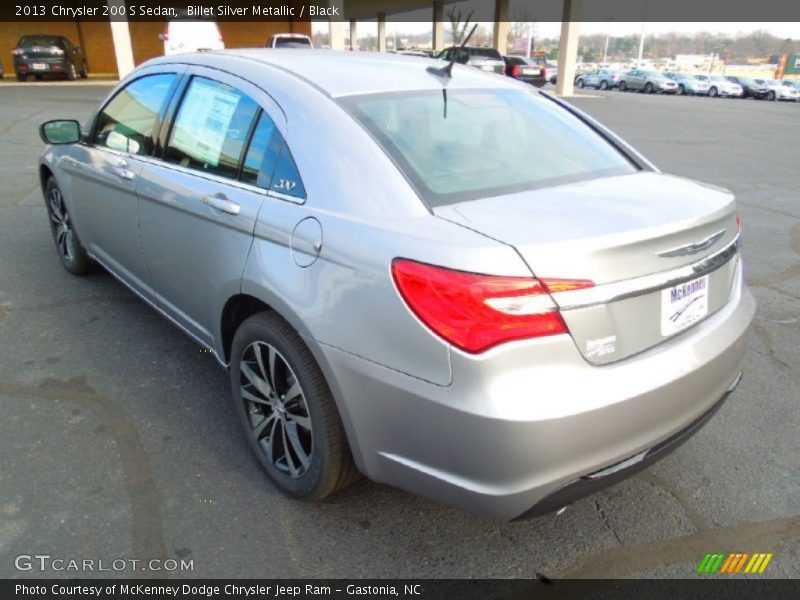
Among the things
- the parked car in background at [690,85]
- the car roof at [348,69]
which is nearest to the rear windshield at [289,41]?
the car roof at [348,69]

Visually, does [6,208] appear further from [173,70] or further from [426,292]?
[426,292]

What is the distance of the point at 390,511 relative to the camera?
7.90ft

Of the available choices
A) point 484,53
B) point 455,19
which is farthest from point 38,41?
point 455,19

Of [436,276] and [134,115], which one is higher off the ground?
[134,115]

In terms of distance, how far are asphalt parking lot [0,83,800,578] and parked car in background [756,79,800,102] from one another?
39307 millimetres

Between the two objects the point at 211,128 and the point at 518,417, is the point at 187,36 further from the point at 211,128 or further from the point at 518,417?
the point at 518,417

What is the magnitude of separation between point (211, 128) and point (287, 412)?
135 cm

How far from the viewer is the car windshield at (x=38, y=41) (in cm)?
2327

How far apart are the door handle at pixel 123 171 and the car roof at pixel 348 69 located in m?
0.63

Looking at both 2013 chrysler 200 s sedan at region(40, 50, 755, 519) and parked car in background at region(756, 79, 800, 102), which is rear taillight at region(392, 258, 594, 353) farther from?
parked car in background at region(756, 79, 800, 102)

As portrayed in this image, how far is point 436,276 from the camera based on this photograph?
1.75 m

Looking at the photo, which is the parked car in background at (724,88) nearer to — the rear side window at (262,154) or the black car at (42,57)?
the black car at (42,57)

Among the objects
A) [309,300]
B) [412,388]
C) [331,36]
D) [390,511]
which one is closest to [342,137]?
[309,300]

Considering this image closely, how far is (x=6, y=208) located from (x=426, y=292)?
6.53 meters
